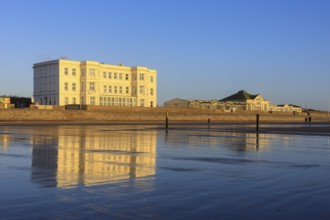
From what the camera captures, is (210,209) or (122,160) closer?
(210,209)

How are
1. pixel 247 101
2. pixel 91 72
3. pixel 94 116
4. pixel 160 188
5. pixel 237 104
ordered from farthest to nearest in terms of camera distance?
pixel 247 101 → pixel 237 104 → pixel 91 72 → pixel 94 116 → pixel 160 188

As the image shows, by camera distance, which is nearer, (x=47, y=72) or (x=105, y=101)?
(x=47, y=72)

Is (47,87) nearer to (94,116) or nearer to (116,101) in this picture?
(116,101)

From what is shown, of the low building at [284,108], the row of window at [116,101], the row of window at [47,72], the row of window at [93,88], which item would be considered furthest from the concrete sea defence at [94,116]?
the low building at [284,108]

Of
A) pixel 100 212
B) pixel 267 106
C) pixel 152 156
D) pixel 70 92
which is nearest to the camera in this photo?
pixel 100 212

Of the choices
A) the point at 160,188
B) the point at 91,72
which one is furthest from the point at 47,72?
the point at 160,188

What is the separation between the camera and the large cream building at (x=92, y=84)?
106875 millimetres

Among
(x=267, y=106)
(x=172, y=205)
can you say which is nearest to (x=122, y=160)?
(x=172, y=205)

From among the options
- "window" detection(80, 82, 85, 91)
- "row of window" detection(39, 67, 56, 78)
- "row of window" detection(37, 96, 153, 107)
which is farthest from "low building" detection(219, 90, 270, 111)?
"row of window" detection(39, 67, 56, 78)

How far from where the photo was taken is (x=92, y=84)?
10956 cm

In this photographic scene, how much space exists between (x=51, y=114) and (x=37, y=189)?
69.4m

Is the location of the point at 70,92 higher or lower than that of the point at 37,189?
higher

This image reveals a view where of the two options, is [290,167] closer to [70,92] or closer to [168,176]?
[168,176]

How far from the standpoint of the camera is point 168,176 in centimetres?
1081
